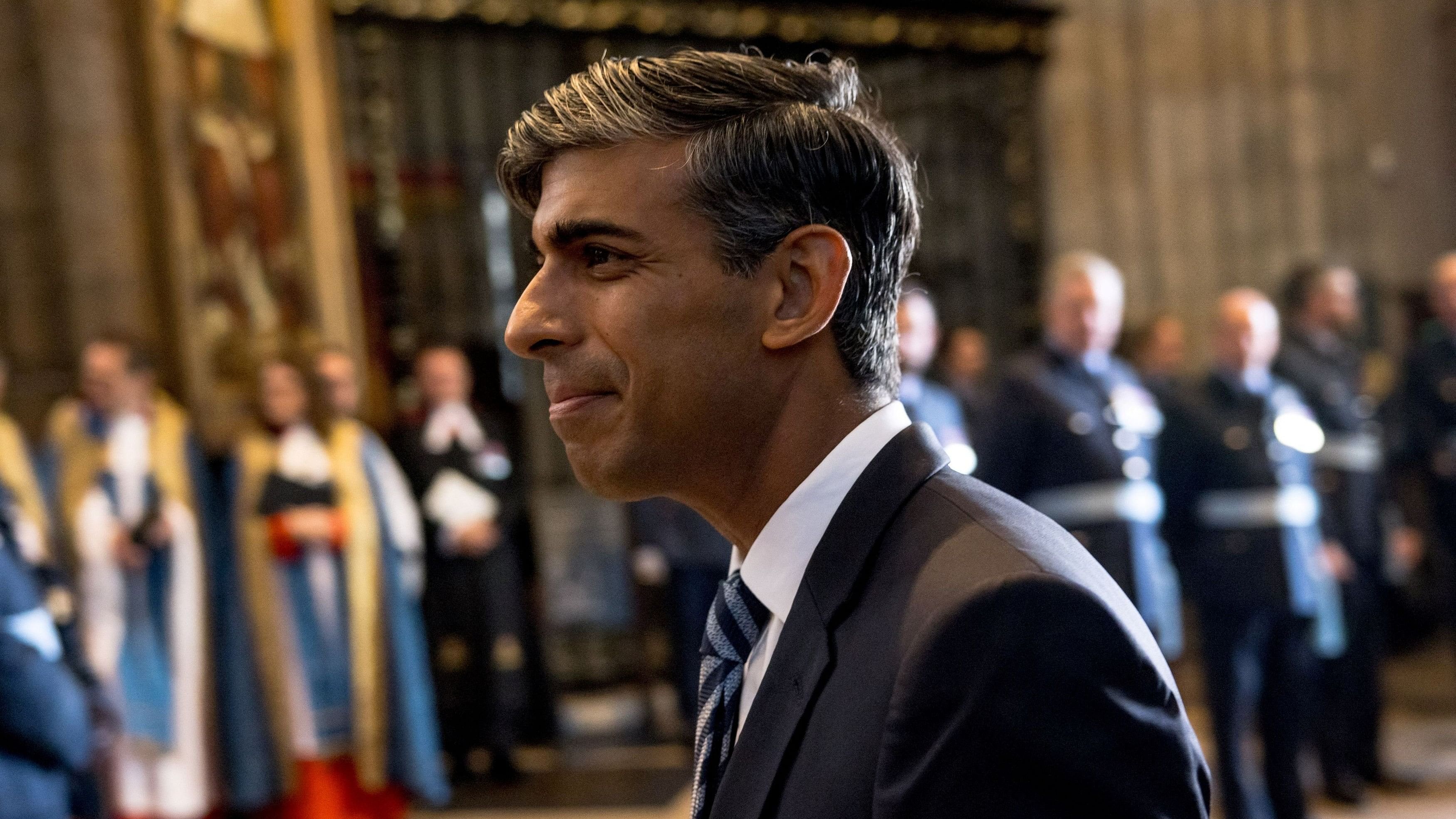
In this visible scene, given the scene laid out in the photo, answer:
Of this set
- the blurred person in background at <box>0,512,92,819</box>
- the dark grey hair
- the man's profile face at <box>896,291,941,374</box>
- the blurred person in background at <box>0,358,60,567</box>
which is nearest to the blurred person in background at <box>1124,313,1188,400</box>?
the man's profile face at <box>896,291,941,374</box>

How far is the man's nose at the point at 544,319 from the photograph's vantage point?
1.37 meters

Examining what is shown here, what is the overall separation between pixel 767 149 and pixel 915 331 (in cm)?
363

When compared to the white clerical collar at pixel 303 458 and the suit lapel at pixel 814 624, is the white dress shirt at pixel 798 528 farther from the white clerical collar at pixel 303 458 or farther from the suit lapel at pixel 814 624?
the white clerical collar at pixel 303 458

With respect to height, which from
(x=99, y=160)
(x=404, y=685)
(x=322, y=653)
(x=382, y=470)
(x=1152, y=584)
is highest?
(x=99, y=160)

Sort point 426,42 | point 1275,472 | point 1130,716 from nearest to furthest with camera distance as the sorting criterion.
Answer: point 1130,716, point 1275,472, point 426,42

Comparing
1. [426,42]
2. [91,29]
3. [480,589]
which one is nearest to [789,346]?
[480,589]

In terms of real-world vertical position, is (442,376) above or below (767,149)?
below

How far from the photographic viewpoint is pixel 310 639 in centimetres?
573

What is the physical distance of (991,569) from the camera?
109 centimetres

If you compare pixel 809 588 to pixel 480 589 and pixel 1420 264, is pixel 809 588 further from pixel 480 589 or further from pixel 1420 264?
pixel 1420 264

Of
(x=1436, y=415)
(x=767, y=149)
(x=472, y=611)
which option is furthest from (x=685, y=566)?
(x=767, y=149)

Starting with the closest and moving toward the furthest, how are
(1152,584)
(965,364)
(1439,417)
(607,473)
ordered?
(607,473) < (1152,584) < (1439,417) < (965,364)

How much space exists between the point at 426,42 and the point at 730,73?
6897mm

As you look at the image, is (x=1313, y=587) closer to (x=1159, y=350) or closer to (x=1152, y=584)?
(x=1152, y=584)
